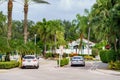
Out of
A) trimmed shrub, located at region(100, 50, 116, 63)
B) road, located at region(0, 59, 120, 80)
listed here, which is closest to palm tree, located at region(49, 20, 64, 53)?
trimmed shrub, located at region(100, 50, 116, 63)

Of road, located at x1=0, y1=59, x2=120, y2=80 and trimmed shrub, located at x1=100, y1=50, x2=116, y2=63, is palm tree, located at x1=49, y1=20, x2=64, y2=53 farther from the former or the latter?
road, located at x1=0, y1=59, x2=120, y2=80

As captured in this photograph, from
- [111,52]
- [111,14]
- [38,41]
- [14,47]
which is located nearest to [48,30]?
[38,41]

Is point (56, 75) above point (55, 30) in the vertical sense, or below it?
below

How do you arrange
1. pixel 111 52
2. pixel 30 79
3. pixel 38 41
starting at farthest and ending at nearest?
pixel 38 41, pixel 111 52, pixel 30 79

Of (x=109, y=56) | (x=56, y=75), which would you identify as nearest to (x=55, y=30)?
(x=109, y=56)

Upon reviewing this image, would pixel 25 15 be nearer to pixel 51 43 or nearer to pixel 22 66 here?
pixel 22 66

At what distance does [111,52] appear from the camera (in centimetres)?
6366

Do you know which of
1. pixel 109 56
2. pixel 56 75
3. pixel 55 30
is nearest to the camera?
pixel 56 75

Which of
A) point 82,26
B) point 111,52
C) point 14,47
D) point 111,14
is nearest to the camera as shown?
point 111,14

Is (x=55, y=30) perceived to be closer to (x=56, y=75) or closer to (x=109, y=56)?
(x=109, y=56)

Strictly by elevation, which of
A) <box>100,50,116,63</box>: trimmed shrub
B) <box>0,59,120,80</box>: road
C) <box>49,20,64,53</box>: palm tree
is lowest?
<box>0,59,120,80</box>: road

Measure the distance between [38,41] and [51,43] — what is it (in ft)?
54.7

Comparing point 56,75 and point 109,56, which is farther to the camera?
point 109,56

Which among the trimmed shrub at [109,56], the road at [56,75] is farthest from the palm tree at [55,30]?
the road at [56,75]
